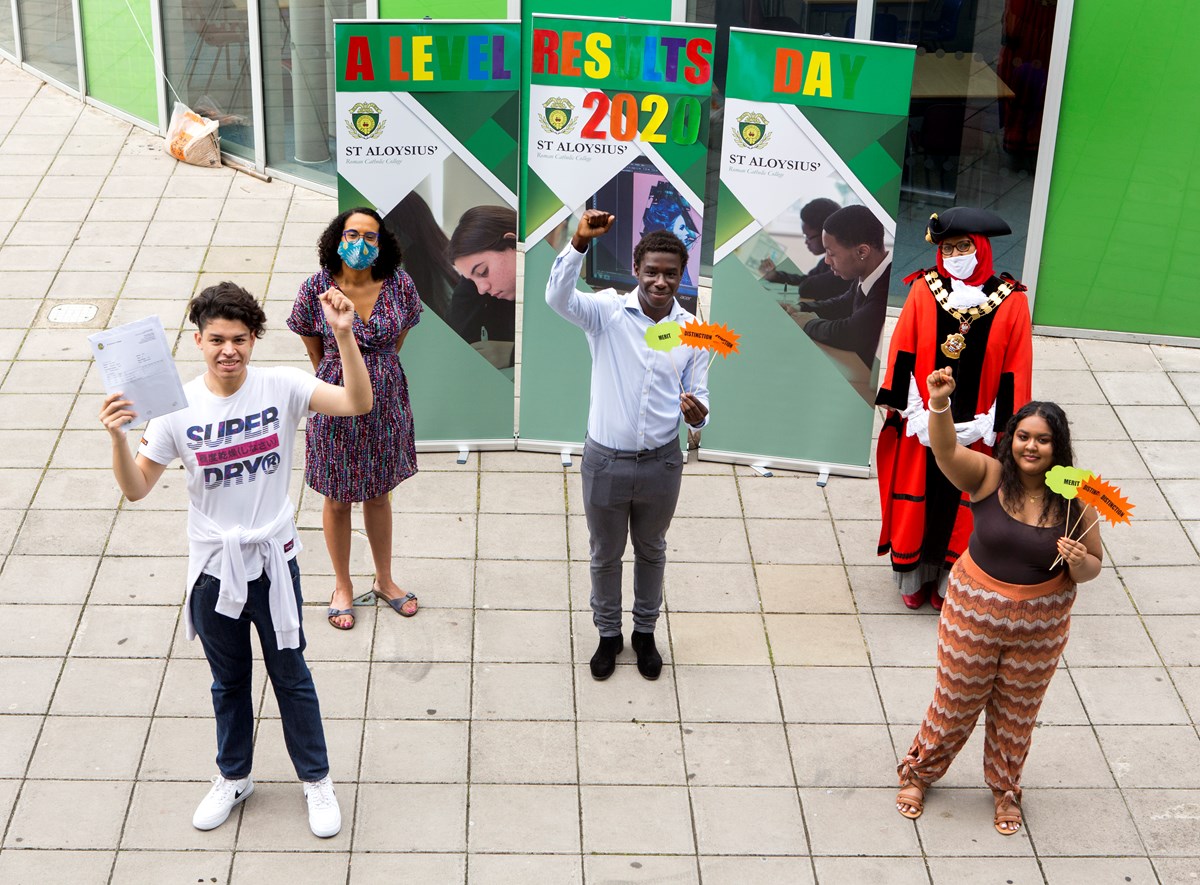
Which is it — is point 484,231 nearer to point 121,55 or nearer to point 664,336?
point 664,336

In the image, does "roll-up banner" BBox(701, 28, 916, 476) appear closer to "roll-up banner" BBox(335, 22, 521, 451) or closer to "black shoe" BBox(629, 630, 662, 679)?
"roll-up banner" BBox(335, 22, 521, 451)

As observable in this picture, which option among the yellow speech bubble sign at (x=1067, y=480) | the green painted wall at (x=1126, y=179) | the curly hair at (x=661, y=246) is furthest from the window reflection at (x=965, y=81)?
the yellow speech bubble sign at (x=1067, y=480)

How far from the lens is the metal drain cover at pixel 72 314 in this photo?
8750mm

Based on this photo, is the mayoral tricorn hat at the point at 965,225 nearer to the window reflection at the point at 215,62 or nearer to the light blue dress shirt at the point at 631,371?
the light blue dress shirt at the point at 631,371

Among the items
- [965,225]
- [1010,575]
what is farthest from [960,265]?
[1010,575]

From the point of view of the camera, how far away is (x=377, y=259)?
6.11 meters

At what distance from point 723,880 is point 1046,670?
130cm

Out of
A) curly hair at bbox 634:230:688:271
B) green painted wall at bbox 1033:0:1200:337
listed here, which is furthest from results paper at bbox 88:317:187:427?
green painted wall at bbox 1033:0:1200:337

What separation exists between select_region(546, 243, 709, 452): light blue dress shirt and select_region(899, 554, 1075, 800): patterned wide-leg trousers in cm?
123

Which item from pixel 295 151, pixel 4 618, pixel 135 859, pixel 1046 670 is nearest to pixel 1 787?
pixel 135 859

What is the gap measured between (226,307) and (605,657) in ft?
7.27

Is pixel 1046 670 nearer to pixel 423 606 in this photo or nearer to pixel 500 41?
pixel 423 606

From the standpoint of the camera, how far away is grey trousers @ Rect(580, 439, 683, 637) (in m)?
5.72

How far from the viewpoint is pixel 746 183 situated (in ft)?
23.6
